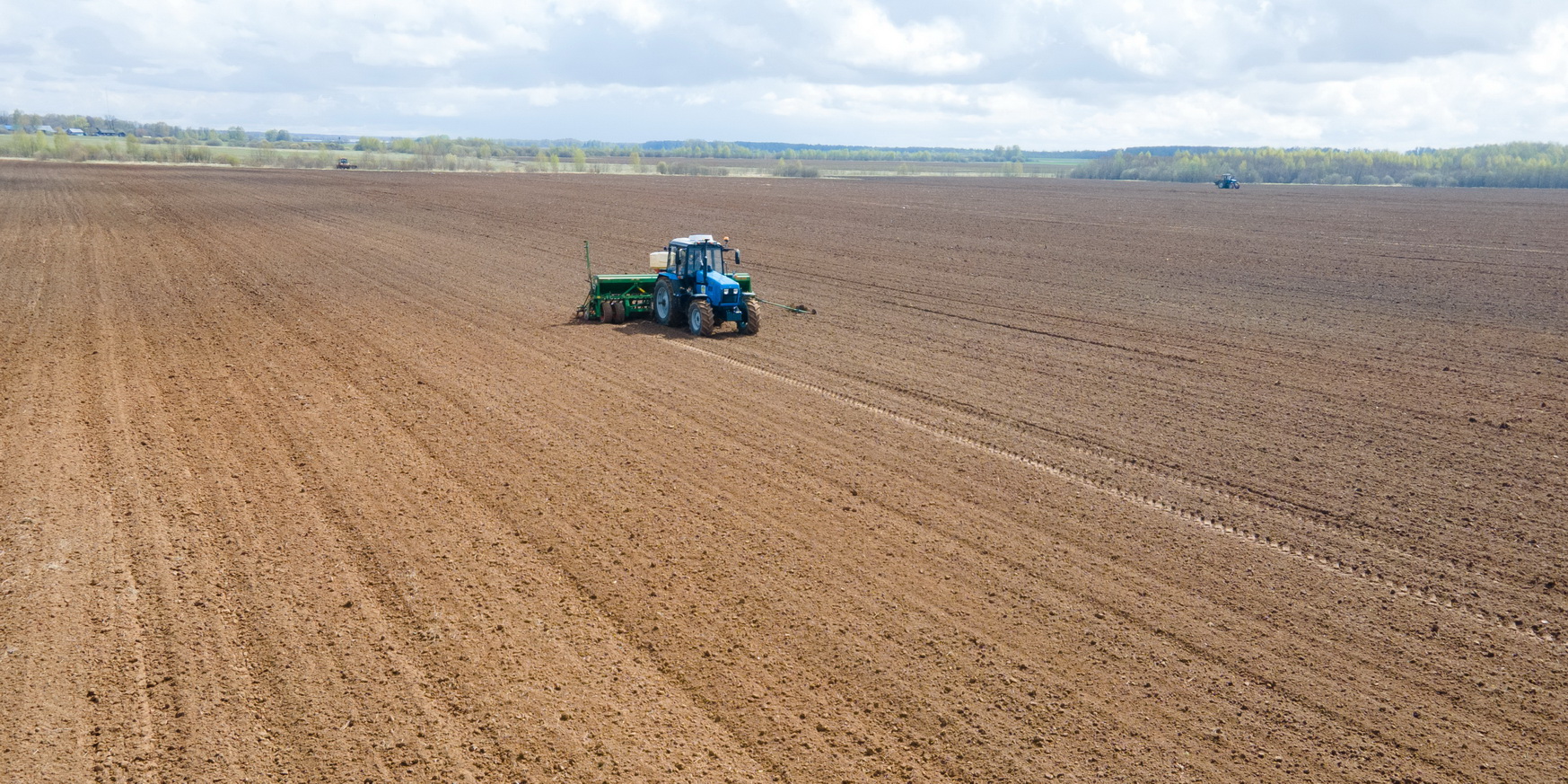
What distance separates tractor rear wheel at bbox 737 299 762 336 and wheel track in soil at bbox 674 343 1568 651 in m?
3.82

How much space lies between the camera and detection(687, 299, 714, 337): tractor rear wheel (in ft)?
53.9

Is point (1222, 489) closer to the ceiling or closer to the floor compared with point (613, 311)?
closer to the floor

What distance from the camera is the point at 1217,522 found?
8.98 meters

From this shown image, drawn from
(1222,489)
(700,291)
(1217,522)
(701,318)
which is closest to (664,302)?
(700,291)

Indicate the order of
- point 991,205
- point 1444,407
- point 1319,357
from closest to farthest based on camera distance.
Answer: point 1444,407, point 1319,357, point 991,205

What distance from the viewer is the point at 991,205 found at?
186 ft

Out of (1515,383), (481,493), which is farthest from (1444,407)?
(481,493)

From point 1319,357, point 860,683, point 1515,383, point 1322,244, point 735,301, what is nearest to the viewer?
point 860,683

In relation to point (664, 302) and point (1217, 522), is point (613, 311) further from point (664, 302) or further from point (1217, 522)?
point (1217, 522)

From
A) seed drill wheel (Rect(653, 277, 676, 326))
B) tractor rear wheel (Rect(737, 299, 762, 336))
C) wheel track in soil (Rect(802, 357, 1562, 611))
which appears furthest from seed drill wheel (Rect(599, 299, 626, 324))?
wheel track in soil (Rect(802, 357, 1562, 611))

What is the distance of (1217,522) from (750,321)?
30.2 feet

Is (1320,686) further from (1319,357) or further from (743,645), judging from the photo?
(1319,357)

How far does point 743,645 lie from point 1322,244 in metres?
32.8

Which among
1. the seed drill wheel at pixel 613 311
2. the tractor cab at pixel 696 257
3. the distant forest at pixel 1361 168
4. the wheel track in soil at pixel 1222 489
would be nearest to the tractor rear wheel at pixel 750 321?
the tractor cab at pixel 696 257
